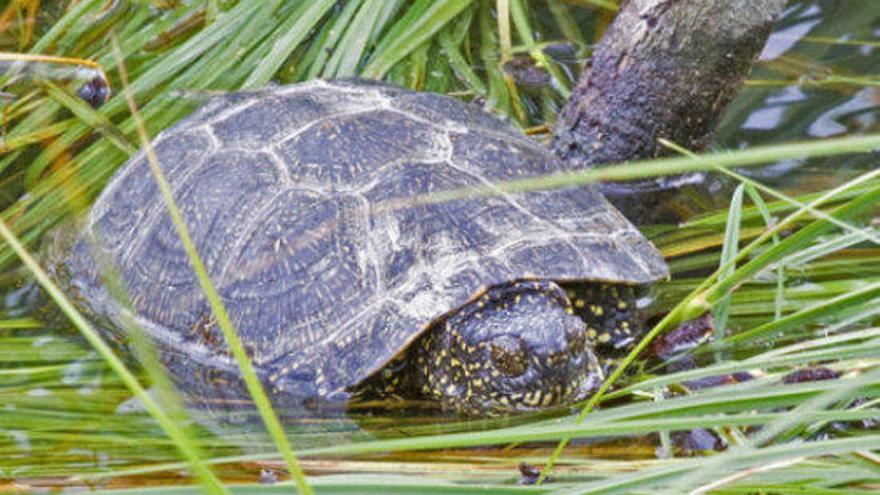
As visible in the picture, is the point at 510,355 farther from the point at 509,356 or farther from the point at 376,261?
the point at 376,261

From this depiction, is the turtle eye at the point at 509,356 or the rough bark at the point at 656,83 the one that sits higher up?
the rough bark at the point at 656,83

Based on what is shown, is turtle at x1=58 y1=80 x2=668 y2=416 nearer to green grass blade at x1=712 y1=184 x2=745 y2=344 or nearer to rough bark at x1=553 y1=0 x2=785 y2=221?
green grass blade at x1=712 y1=184 x2=745 y2=344

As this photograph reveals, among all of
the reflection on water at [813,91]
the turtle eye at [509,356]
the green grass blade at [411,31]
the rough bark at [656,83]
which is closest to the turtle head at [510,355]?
the turtle eye at [509,356]

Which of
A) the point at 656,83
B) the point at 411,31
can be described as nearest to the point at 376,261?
the point at 656,83

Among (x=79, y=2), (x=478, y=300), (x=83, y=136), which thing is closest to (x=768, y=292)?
(x=478, y=300)

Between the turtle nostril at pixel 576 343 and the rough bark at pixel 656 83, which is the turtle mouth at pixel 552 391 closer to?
the turtle nostril at pixel 576 343

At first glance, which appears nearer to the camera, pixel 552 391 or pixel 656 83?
pixel 552 391
